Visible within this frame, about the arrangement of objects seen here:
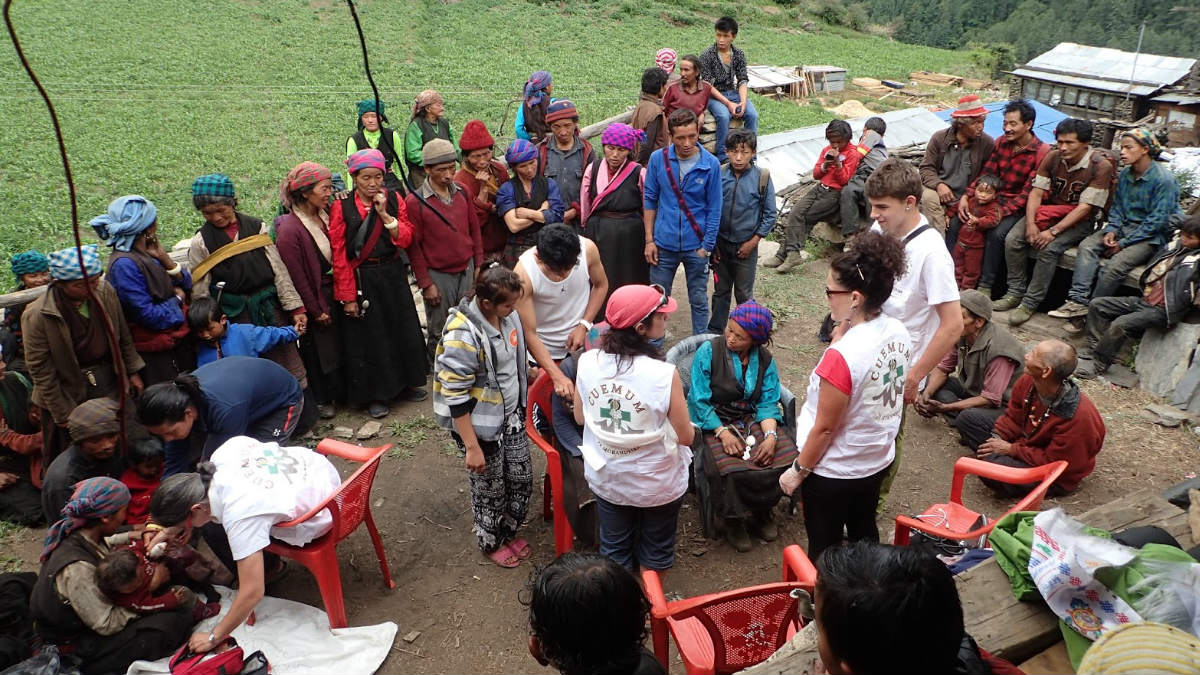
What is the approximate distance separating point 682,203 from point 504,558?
3.01 meters

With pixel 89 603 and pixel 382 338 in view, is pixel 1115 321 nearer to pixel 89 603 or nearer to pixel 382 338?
pixel 382 338

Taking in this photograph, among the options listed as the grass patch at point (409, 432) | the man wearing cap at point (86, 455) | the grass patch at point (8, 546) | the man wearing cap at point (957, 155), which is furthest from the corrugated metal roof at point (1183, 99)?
the grass patch at point (8, 546)

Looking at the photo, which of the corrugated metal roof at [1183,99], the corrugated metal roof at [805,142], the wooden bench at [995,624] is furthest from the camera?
the corrugated metal roof at [1183,99]

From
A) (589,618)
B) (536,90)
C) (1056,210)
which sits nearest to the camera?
(589,618)

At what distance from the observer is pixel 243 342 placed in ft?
16.0

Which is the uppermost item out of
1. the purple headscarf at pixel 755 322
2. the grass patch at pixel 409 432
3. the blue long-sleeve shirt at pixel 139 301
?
the blue long-sleeve shirt at pixel 139 301

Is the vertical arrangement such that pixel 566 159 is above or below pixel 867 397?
above

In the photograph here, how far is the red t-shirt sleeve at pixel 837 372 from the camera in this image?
2914 millimetres

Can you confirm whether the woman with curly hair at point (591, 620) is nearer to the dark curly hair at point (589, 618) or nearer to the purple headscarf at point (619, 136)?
the dark curly hair at point (589, 618)

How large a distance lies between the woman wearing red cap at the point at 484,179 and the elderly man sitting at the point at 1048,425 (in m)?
3.85

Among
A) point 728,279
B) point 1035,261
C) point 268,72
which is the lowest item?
point 1035,261

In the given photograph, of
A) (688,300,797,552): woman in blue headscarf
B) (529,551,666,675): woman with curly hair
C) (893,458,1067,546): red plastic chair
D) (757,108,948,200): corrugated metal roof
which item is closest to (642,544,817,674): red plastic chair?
(529,551,666,675): woman with curly hair

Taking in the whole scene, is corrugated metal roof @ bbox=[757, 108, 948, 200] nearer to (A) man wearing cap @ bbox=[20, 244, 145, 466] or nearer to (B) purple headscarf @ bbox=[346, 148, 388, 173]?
(B) purple headscarf @ bbox=[346, 148, 388, 173]

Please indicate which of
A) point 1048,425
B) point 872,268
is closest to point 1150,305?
point 1048,425
